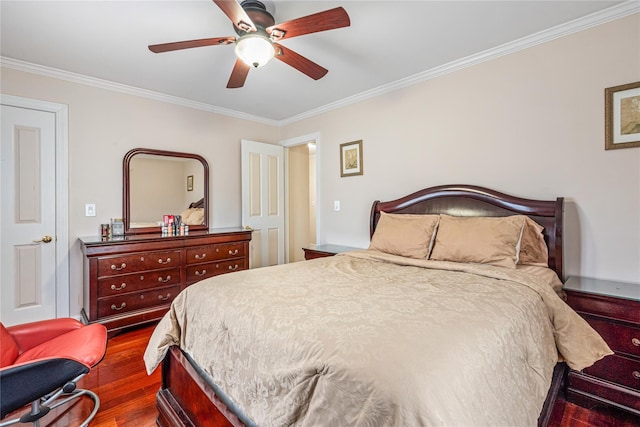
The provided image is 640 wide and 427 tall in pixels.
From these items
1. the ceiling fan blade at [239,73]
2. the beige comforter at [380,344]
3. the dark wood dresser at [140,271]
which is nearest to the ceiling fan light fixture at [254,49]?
the ceiling fan blade at [239,73]

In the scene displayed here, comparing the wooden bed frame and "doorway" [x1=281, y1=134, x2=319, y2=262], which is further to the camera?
"doorway" [x1=281, y1=134, x2=319, y2=262]

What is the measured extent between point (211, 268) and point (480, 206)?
2828 mm

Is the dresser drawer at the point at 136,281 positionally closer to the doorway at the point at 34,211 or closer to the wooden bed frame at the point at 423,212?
the doorway at the point at 34,211

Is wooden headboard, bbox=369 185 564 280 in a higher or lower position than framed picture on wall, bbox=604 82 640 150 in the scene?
lower

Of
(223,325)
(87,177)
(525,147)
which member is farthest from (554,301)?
(87,177)

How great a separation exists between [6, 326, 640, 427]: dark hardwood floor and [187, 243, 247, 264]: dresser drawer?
112cm

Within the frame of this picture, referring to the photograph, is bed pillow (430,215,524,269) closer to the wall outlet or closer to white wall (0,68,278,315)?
white wall (0,68,278,315)

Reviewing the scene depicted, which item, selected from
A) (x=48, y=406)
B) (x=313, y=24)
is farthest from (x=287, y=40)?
(x=48, y=406)

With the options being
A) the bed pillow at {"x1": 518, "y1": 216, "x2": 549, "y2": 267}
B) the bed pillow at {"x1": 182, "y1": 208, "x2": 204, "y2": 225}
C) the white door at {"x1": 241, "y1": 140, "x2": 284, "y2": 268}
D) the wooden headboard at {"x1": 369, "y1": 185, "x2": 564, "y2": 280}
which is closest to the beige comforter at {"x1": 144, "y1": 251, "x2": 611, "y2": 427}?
the bed pillow at {"x1": 518, "y1": 216, "x2": 549, "y2": 267}

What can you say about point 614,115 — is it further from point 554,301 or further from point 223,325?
point 223,325

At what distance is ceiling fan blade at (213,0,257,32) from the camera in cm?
148

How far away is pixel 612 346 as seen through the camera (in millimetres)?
1694

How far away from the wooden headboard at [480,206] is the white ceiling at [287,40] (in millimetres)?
Answer: 1183

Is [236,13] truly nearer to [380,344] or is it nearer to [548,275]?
[380,344]
